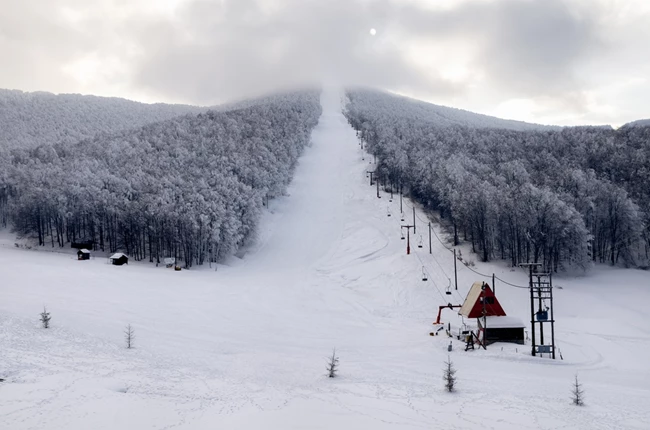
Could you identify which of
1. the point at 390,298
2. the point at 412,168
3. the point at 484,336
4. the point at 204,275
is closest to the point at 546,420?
the point at 484,336

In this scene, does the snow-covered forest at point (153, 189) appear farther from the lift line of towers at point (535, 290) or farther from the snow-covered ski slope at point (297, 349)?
the lift line of towers at point (535, 290)

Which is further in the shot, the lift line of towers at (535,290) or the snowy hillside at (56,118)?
the snowy hillside at (56,118)

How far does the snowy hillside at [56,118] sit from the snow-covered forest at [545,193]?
107 meters

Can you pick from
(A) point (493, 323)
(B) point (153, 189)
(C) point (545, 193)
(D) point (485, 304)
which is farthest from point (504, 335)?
(B) point (153, 189)

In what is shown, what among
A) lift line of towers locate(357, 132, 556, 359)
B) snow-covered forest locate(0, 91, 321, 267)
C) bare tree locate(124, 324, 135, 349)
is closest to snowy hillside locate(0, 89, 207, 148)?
snow-covered forest locate(0, 91, 321, 267)

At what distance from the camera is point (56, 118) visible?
167m

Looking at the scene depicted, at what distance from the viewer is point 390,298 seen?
5072 centimetres

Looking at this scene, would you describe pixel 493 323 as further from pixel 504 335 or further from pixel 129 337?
pixel 129 337

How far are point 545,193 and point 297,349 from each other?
134 ft

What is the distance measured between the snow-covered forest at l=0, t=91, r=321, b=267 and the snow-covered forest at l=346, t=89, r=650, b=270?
2942 centimetres

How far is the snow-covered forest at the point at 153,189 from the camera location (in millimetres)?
66875

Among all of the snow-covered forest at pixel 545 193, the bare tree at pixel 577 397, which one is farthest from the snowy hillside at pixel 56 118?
the bare tree at pixel 577 397

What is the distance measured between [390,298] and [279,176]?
165 ft

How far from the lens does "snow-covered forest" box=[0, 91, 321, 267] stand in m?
66.9
